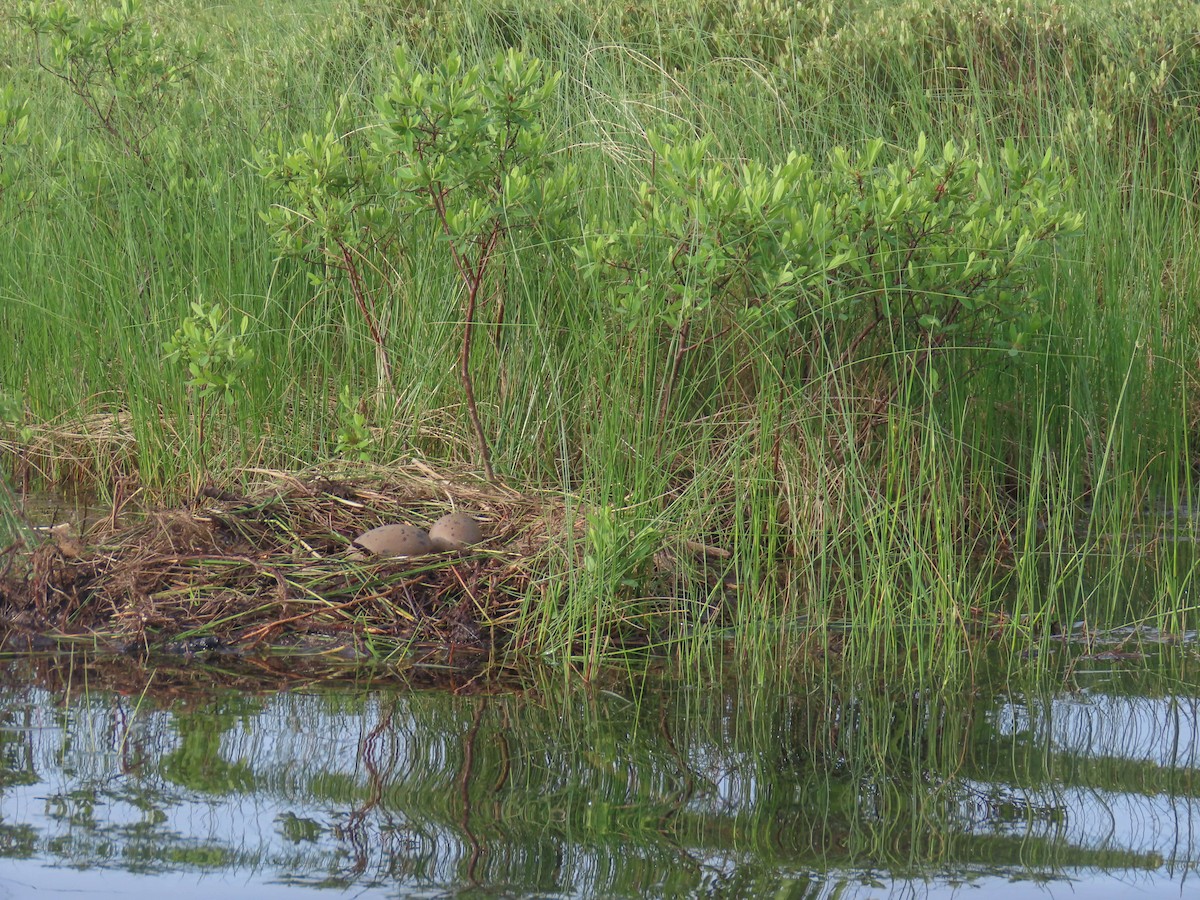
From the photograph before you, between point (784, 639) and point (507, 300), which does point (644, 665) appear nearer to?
point (784, 639)

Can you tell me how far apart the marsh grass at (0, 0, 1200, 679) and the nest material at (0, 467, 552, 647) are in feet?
0.51

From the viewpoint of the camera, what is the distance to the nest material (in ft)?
12.6

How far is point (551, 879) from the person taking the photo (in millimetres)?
2461

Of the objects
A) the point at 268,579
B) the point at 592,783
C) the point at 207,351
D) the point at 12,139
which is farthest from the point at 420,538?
the point at 12,139

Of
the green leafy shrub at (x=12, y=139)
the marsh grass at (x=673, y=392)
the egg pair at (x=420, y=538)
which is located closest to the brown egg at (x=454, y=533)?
the egg pair at (x=420, y=538)

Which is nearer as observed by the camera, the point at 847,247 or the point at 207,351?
the point at 847,247

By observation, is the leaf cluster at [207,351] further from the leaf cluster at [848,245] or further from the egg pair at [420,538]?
the leaf cluster at [848,245]

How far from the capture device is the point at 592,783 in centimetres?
289

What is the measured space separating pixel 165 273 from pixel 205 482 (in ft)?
4.54

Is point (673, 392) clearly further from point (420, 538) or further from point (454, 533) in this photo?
point (420, 538)

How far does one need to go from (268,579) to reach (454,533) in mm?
590

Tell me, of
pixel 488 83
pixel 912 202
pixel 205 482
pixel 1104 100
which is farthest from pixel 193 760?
pixel 1104 100

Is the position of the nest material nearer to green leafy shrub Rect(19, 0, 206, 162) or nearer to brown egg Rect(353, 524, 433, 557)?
brown egg Rect(353, 524, 433, 557)

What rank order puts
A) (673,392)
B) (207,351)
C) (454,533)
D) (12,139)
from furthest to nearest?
1. (12,139)
2. (673,392)
3. (207,351)
4. (454,533)
